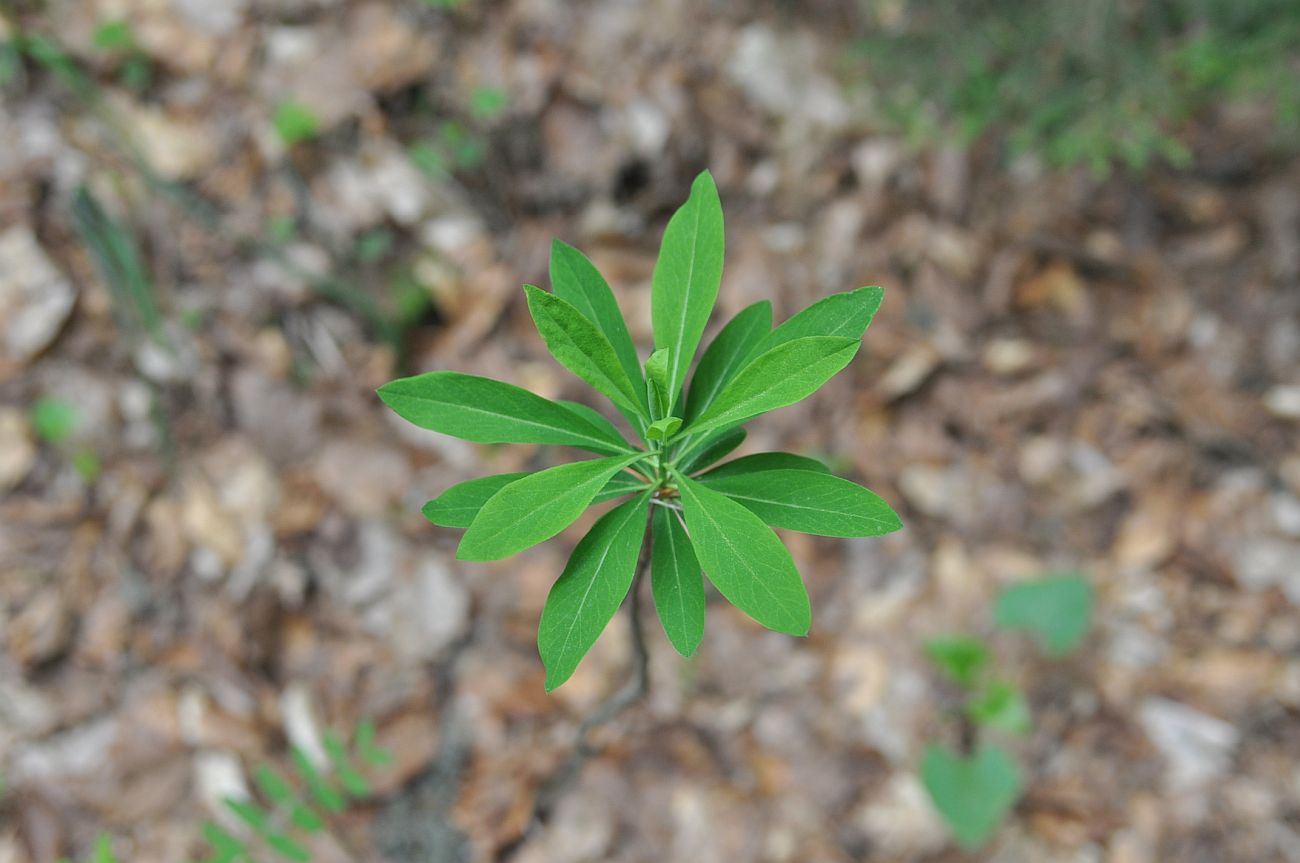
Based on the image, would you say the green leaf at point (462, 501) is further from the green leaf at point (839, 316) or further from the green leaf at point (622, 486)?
the green leaf at point (839, 316)

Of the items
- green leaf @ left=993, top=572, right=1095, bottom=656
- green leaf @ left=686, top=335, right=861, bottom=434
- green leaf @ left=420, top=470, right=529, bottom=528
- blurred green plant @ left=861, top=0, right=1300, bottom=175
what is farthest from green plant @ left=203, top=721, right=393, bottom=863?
blurred green plant @ left=861, top=0, right=1300, bottom=175

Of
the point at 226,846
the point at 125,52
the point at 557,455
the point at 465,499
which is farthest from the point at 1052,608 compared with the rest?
the point at 125,52

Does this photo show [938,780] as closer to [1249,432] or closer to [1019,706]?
[1019,706]

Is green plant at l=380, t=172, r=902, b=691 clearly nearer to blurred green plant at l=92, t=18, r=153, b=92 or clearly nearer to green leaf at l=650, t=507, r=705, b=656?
green leaf at l=650, t=507, r=705, b=656

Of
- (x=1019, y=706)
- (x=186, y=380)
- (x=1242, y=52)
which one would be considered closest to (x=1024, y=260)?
(x=1242, y=52)

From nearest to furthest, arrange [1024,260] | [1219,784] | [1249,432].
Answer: [1219,784], [1249,432], [1024,260]

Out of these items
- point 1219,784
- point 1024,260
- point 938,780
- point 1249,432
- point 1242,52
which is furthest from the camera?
point 1024,260

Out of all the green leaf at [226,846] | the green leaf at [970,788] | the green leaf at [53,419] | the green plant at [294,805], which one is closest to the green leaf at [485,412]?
the green plant at [294,805]

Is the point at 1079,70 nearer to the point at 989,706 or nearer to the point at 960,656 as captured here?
the point at 960,656
